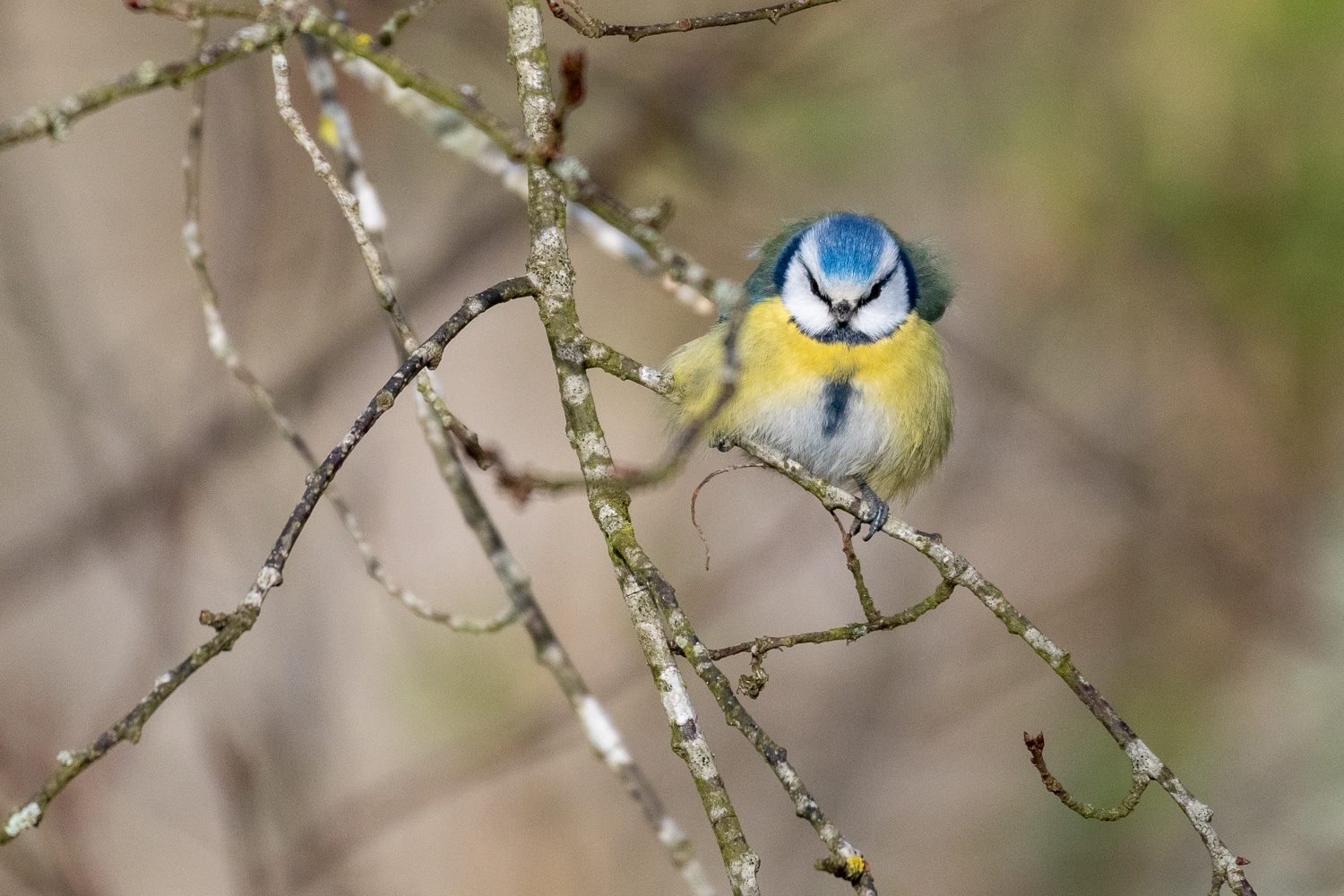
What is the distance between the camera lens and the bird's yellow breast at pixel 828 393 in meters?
2.86

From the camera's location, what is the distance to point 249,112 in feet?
14.3

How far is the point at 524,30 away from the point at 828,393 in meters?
1.25

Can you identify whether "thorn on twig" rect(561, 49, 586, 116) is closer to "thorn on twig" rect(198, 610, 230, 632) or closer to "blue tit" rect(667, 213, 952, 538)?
"thorn on twig" rect(198, 610, 230, 632)

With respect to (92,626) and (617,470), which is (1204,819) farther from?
(92,626)

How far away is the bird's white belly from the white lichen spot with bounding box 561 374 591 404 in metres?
1.17

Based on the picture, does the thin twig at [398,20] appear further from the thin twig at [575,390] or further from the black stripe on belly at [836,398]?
the black stripe on belly at [836,398]

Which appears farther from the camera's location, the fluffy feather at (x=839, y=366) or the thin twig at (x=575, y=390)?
the fluffy feather at (x=839, y=366)

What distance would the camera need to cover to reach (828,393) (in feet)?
9.39

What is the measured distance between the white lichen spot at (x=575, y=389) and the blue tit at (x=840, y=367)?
1014 millimetres

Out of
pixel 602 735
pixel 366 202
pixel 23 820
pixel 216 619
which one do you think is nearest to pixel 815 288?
pixel 366 202

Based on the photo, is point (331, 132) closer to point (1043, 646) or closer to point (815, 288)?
point (815, 288)

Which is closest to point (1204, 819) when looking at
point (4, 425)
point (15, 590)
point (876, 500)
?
point (876, 500)

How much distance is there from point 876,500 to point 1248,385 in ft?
9.48

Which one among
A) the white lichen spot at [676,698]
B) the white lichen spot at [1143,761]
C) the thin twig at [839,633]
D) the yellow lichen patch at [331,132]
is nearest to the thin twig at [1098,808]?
the white lichen spot at [1143,761]
